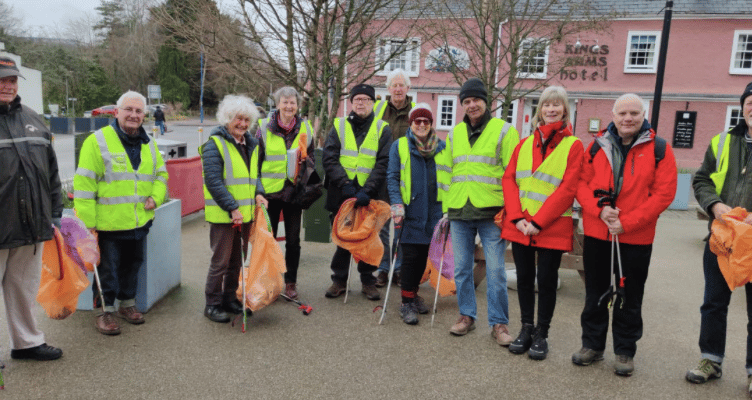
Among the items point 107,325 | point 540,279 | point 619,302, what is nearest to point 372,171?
point 540,279

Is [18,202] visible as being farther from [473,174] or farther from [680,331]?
[680,331]

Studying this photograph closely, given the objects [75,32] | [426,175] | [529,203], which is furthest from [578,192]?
[75,32]

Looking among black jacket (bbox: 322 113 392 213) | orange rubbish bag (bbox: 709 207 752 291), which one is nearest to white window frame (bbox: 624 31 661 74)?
black jacket (bbox: 322 113 392 213)

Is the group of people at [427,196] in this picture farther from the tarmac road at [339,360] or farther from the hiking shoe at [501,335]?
the tarmac road at [339,360]

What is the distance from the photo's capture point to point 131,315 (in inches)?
173

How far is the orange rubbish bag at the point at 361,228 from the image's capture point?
4867 mm

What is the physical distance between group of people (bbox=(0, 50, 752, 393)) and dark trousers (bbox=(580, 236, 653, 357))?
0.4 inches

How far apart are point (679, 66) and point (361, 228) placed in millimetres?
22543

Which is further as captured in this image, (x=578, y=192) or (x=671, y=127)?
(x=671, y=127)

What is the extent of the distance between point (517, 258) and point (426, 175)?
1007mm

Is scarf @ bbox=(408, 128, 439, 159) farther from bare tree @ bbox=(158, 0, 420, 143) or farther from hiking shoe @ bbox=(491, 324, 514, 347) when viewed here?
bare tree @ bbox=(158, 0, 420, 143)

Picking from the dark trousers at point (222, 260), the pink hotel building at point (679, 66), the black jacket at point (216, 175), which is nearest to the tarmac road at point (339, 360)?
the dark trousers at point (222, 260)

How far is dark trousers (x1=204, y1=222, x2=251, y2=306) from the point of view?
4461 mm

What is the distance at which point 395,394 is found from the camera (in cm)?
337
